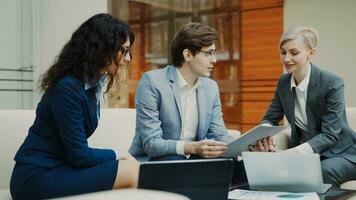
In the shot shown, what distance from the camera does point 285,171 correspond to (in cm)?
181

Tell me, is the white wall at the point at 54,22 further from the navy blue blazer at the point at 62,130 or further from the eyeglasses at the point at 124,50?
the navy blue blazer at the point at 62,130

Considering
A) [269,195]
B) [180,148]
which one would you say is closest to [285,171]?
[269,195]

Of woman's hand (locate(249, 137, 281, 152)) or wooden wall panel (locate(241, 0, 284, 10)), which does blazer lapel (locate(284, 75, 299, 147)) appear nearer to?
woman's hand (locate(249, 137, 281, 152))

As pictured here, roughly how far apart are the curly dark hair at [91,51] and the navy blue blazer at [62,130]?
6 cm

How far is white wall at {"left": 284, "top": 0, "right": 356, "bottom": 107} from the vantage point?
16.3 feet

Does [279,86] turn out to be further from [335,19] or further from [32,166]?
[335,19]

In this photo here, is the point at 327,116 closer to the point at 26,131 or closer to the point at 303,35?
the point at 303,35

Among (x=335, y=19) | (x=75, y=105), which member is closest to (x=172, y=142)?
(x=75, y=105)

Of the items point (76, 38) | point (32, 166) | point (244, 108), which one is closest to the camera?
point (32, 166)

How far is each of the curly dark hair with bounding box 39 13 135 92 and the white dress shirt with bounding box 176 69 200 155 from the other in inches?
21.2

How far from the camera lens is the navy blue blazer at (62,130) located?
168cm

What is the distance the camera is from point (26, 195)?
170 centimetres

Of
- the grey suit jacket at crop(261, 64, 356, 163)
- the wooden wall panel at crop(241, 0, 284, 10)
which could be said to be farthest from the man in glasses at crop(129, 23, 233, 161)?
the wooden wall panel at crop(241, 0, 284, 10)

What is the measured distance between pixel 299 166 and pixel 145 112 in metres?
0.79
